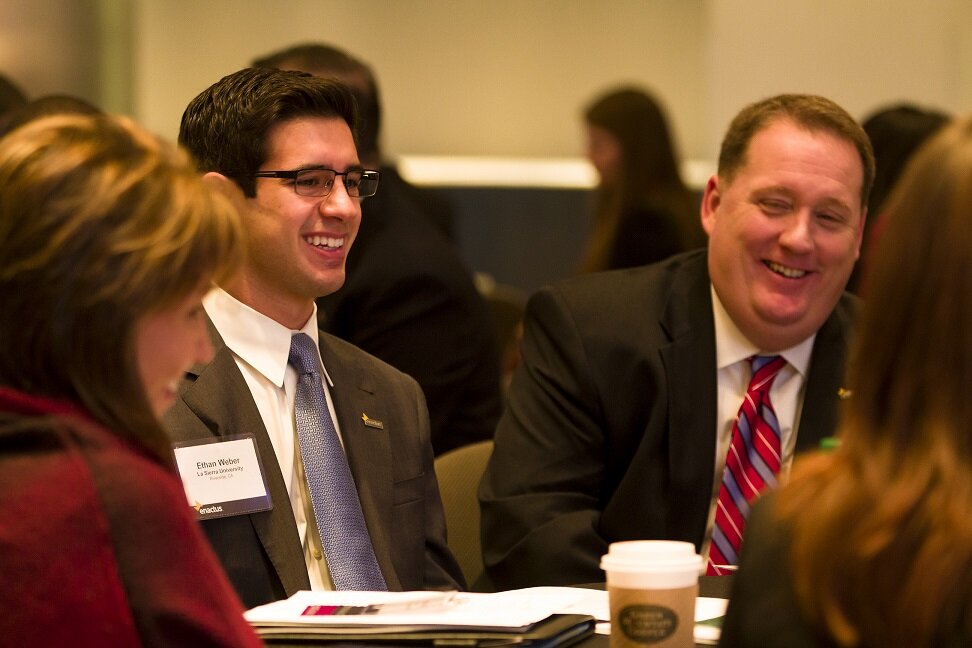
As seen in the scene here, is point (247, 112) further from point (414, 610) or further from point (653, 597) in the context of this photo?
point (653, 597)

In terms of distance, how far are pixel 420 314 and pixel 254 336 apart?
4.48 ft

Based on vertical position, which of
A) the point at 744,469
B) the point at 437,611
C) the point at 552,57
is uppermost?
the point at 552,57

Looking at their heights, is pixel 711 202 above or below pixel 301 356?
above

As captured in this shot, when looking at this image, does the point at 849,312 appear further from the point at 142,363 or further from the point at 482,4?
the point at 482,4

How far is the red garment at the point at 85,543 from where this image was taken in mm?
1266

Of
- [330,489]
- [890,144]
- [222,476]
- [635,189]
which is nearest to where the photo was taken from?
[222,476]

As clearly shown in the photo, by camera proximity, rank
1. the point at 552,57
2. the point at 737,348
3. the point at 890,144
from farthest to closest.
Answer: the point at 552,57
the point at 890,144
the point at 737,348

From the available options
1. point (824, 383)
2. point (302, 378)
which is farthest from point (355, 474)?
point (824, 383)

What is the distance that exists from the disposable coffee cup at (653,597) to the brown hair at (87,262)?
581 mm

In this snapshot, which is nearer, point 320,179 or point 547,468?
point 320,179

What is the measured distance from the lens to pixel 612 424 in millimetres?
2770

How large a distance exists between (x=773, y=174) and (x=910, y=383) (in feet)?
5.46

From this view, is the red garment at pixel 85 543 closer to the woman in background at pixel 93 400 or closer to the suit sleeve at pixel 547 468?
the woman in background at pixel 93 400

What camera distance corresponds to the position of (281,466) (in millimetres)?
2318
